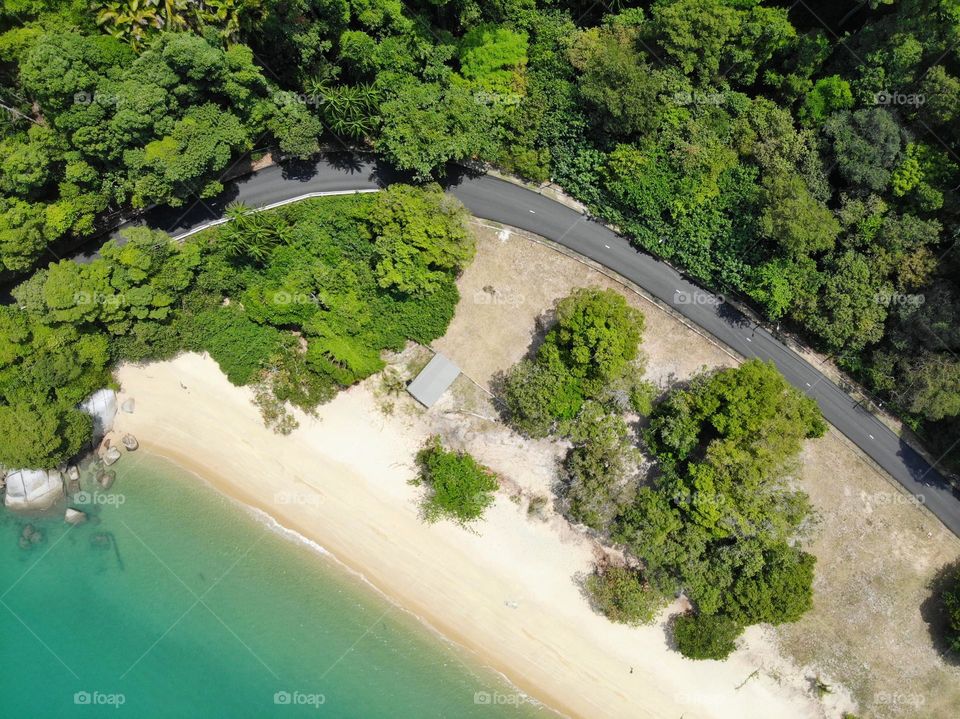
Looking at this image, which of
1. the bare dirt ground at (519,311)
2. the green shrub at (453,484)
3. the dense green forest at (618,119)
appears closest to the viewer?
the dense green forest at (618,119)

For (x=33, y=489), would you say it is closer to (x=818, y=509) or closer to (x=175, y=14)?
(x=175, y=14)

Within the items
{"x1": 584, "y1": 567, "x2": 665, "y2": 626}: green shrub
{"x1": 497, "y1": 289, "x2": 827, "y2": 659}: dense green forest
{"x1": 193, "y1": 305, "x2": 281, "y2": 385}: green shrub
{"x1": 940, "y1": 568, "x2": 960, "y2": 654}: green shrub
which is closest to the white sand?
{"x1": 584, "y1": 567, "x2": 665, "y2": 626}: green shrub

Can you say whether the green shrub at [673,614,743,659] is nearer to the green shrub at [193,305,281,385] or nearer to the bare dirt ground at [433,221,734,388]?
the bare dirt ground at [433,221,734,388]

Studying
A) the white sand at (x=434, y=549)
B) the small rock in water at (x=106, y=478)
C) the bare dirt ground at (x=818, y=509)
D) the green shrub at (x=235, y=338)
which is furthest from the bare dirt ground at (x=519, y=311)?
the small rock in water at (x=106, y=478)

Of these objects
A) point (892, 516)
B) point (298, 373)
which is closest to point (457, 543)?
point (298, 373)

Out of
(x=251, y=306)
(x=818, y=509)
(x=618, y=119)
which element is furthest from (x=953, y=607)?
(x=251, y=306)

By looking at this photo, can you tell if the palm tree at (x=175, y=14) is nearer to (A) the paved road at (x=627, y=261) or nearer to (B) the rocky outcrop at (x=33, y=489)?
(A) the paved road at (x=627, y=261)
